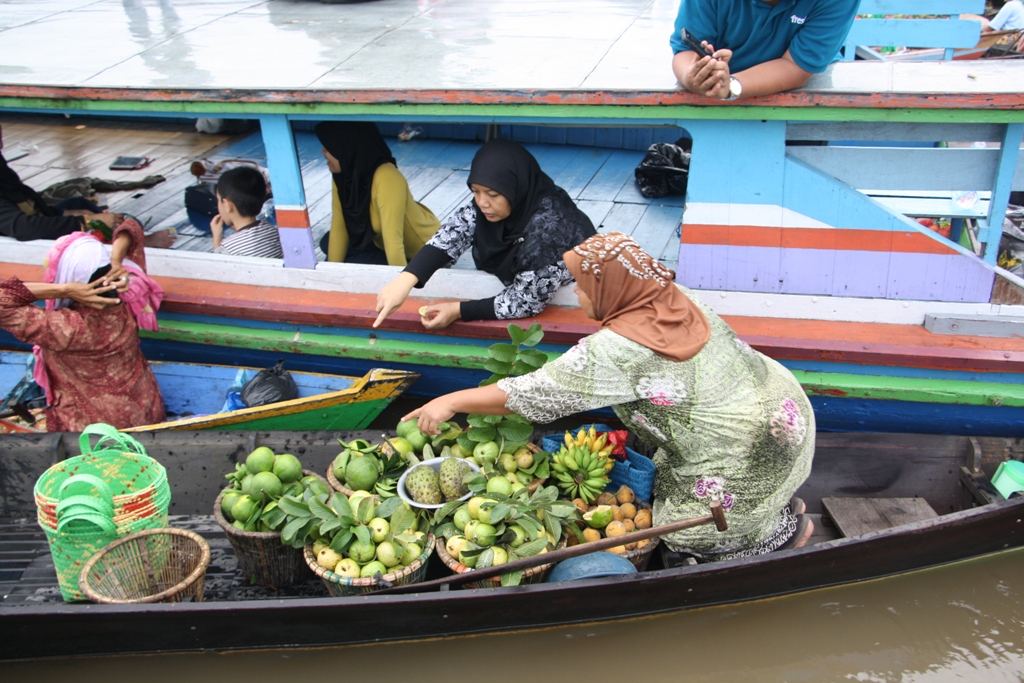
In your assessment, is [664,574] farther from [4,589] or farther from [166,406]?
[166,406]

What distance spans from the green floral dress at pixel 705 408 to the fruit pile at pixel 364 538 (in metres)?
0.63

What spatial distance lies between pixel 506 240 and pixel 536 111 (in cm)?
61

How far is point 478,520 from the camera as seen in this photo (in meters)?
2.85

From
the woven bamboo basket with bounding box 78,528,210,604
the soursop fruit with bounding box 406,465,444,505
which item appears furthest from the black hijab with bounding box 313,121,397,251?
the woven bamboo basket with bounding box 78,528,210,604

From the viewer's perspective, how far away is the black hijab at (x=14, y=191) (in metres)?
4.36

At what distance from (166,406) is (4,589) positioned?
1316 millimetres

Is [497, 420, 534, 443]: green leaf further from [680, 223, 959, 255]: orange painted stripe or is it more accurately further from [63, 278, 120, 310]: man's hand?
[63, 278, 120, 310]: man's hand

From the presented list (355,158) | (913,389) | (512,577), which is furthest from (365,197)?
(913,389)

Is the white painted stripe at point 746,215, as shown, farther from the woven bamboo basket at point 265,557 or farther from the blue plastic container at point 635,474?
the woven bamboo basket at point 265,557

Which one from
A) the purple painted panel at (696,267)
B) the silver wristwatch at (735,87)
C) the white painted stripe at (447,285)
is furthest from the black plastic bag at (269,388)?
the silver wristwatch at (735,87)

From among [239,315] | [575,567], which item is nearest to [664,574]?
[575,567]

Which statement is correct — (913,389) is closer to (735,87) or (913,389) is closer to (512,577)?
(735,87)

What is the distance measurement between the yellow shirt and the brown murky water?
1948mm

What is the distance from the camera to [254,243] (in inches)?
A: 165
